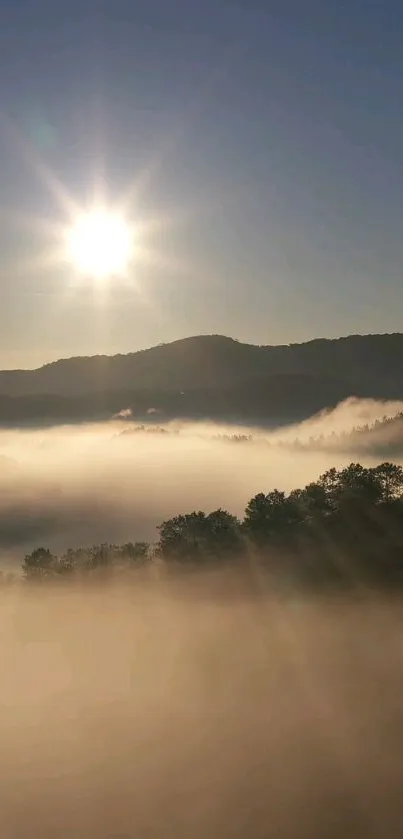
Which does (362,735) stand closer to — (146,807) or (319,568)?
(146,807)

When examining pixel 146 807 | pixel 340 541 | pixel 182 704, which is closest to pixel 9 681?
pixel 182 704

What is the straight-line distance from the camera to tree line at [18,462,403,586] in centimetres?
8019

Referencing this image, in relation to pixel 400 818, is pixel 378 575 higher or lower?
higher

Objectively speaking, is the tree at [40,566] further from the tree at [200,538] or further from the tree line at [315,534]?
the tree at [200,538]

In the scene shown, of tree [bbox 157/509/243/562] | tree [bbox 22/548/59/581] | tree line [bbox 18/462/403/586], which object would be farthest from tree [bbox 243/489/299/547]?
tree [bbox 22/548/59/581]

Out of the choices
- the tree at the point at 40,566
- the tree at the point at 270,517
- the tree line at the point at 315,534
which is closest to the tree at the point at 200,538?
the tree line at the point at 315,534

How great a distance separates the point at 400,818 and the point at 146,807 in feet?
52.2

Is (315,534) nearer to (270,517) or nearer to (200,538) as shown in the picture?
(270,517)

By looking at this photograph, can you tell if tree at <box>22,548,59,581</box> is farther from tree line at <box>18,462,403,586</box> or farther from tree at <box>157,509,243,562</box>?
tree at <box>157,509,243,562</box>

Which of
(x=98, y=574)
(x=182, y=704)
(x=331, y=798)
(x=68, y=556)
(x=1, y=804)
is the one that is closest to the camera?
(x=331, y=798)

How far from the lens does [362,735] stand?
50406mm

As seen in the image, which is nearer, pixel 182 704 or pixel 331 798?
pixel 331 798

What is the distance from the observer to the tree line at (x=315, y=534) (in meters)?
80.2

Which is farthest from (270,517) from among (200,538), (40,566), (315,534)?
(40,566)
